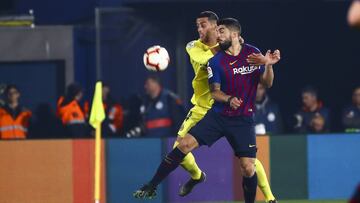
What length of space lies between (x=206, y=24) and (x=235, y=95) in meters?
0.91

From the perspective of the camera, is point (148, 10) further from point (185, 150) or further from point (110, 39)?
point (185, 150)

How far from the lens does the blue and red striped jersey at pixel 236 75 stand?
11.9 metres

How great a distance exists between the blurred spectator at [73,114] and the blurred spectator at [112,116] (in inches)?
21.4

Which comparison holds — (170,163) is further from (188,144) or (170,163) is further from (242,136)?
(242,136)

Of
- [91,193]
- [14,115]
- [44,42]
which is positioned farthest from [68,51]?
[91,193]

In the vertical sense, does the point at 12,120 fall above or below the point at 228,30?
below

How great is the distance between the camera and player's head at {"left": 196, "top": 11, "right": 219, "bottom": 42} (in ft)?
40.7

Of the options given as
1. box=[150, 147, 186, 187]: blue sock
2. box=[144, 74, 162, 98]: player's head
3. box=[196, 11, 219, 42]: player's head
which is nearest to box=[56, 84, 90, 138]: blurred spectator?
box=[144, 74, 162, 98]: player's head

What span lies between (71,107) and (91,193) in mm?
2225

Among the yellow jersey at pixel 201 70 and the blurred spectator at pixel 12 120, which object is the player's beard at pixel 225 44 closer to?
the yellow jersey at pixel 201 70

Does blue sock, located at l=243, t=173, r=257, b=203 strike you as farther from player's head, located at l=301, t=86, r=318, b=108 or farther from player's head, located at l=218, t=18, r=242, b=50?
player's head, located at l=301, t=86, r=318, b=108

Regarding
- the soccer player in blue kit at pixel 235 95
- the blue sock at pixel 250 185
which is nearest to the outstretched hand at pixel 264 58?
the soccer player in blue kit at pixel 235 95

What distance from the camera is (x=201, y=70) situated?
1248cm

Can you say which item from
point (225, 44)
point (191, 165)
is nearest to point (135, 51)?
point (191, 165)
